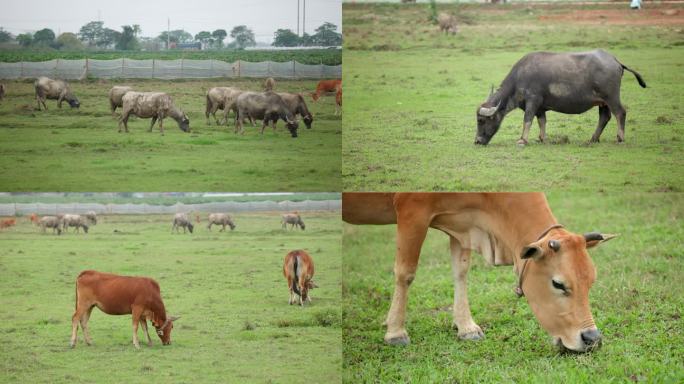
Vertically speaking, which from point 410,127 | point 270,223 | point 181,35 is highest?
point 181,35

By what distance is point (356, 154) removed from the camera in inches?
325

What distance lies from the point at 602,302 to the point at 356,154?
6.34 feet

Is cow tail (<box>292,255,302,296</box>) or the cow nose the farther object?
cow tail (<box>292,255,302,296</box>)

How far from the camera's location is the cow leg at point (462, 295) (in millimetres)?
7926

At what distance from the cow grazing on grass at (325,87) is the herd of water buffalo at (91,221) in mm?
810

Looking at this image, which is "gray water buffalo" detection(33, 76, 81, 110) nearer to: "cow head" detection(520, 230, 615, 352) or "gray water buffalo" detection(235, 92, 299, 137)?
"gray water buffalo" detection(235, 92, 299, 137)

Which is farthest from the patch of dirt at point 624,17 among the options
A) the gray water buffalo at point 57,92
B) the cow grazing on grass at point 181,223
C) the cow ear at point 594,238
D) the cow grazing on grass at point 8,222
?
the cow grazing on grass at point 8,222

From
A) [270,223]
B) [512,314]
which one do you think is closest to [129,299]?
[270,223]

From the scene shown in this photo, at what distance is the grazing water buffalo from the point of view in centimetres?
818

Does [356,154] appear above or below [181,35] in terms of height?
below

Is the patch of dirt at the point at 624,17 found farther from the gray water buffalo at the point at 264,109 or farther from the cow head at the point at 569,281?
the cow head at the point at 569,281

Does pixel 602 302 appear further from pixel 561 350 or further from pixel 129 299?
pixel 129 299

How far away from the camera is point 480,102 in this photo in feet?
27.6

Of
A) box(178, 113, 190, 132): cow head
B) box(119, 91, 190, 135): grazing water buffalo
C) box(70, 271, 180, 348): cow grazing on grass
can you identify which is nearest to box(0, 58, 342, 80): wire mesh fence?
box(119, 91, 190, 135): grazing water buffalo
